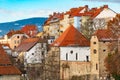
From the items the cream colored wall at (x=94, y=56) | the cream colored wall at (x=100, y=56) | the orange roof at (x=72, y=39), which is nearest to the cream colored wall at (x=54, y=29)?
the orange roof at (x=72, y=39)

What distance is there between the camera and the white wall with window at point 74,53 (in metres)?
47.6

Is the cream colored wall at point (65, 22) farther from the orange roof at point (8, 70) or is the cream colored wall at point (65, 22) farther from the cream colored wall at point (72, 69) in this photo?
the orange roof at point (8, 70)

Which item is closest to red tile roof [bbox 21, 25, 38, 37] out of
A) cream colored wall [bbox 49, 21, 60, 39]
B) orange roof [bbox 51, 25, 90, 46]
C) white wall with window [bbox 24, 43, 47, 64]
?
cream colored wall [bbox 49, 21, 60, 39]

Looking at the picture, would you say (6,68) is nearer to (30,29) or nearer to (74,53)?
(74,53)

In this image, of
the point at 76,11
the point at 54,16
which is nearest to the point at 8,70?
the point at 76,11

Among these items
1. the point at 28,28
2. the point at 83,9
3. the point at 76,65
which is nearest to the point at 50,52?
the point at 76,65

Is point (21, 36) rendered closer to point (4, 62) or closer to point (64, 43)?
point (64, 43)

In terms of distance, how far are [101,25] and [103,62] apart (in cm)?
1539

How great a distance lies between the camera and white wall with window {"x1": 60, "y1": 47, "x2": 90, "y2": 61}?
47562mm

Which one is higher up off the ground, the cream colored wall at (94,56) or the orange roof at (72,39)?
the orange roof at (72,39)

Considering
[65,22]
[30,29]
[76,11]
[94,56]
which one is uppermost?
[76,11]

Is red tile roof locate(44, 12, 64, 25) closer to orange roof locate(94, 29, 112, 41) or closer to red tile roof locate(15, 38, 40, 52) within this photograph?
red tile roof locate(15, 38, 40, 52)

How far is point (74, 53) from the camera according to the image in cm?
4881

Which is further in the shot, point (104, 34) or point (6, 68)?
point (104, 34)
